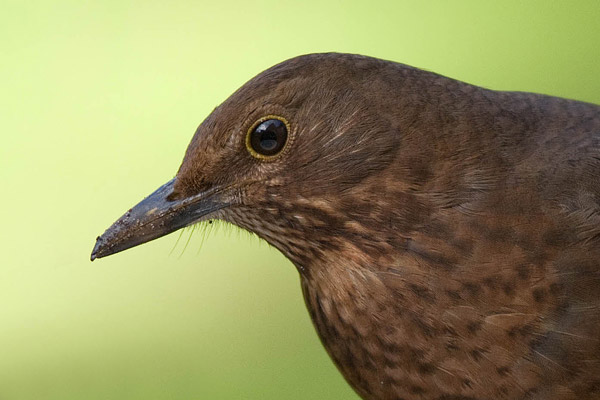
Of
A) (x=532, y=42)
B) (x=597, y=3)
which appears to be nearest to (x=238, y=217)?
(x=532, y=42)

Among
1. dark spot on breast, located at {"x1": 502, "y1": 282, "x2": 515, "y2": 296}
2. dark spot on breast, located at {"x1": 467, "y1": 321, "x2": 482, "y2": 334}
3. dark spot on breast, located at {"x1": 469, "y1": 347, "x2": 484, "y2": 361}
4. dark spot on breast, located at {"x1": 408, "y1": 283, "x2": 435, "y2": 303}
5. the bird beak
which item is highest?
the bird beak

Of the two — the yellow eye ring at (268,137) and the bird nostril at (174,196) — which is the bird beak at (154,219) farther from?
the yellow eye ring at (268,137)

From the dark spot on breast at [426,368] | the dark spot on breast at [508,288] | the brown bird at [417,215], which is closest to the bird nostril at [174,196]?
the brown bird at [417,215]

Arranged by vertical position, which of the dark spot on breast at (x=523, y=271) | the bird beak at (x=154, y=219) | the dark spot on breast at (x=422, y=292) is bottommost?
the dark spot on breast at (x=523, y=271)

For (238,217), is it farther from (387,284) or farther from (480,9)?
(480,9)

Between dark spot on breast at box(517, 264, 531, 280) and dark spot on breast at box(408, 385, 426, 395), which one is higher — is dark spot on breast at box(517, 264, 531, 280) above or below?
above

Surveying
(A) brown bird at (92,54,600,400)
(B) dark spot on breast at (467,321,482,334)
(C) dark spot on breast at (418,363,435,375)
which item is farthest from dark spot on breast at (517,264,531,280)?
(C) dark spot on breast at (418,363,435,375)

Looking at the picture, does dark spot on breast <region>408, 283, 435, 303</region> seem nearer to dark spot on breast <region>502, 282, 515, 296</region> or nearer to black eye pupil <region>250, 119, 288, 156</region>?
dark spot on breast <region>502, 282, 515, 296</region>

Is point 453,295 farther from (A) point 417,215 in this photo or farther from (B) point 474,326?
(A) point 417,215
